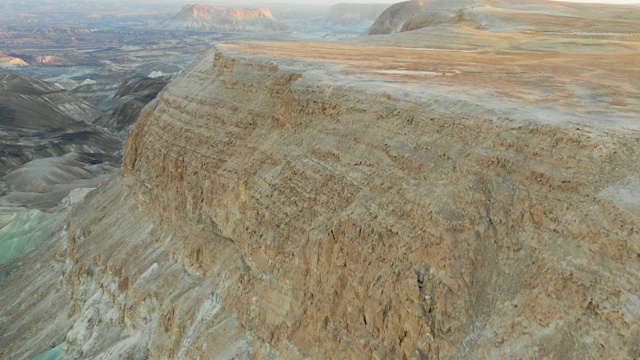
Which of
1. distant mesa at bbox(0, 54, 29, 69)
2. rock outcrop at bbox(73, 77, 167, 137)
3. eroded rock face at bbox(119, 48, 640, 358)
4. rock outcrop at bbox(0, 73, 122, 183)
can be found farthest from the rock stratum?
distant mesa at bbox(0, 54, 29, 69)

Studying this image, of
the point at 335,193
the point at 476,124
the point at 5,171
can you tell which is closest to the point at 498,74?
the point at 476,124

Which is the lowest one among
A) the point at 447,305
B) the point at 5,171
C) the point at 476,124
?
the point at 5,171

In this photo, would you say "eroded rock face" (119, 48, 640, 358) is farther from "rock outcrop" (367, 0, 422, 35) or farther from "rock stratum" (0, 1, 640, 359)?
"rock outcrop" (367, 0, 422, 35)

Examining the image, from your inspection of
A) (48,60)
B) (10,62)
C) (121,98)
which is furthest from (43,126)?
(48,60)

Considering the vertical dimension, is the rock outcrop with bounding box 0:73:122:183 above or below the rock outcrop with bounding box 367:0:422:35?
below

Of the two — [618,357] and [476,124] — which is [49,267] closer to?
[476,124]

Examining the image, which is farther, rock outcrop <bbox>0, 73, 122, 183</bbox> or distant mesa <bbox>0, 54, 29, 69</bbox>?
distant mesa <bbox>0, 54, 29, 69</bbox>
